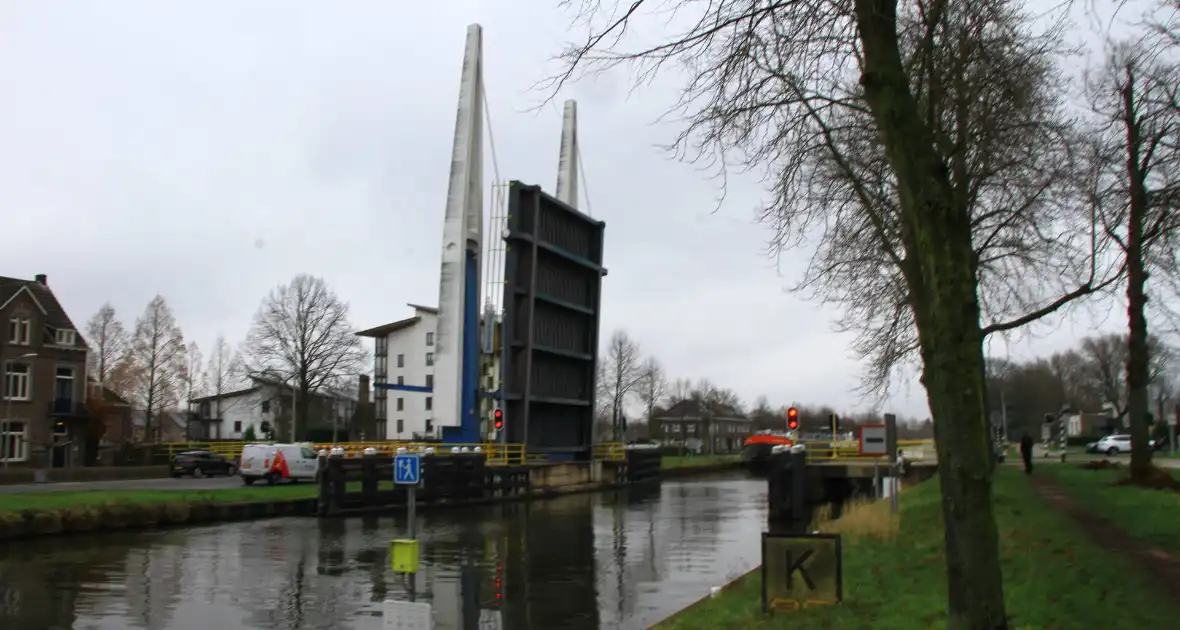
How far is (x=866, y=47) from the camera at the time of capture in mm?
7320

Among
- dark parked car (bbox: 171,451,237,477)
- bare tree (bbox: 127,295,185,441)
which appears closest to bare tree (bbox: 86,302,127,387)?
bare tree (bbox: 127,295,185,441)

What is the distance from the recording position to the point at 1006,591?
34.1ft

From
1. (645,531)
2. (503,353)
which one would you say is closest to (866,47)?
(645,531)

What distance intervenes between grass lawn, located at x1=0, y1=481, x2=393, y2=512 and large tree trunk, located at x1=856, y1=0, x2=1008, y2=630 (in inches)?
788

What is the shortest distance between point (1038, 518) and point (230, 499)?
19945 millimetres

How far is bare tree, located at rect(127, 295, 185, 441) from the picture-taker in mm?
66688

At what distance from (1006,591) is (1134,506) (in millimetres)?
10552

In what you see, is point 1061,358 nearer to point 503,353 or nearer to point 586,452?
point 586,452

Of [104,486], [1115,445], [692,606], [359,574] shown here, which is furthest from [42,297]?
[1115,445]

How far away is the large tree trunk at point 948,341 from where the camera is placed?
22.1ft

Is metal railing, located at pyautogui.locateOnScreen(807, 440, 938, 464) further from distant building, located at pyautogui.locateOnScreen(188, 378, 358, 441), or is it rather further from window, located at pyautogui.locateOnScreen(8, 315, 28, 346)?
window, located at pyautogui.locateOnScreen(8, 315, 28, 346)

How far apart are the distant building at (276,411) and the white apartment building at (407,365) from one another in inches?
193

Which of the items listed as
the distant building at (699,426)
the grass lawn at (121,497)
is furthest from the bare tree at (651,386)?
the grass lawn at (121,497)

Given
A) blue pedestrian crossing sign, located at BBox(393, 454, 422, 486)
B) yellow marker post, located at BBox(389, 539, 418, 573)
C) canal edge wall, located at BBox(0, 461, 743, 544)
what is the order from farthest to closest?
canal edge wall, located at BBox(0, 461, 743, 544) → blue pedestrian crossing sign, located at BBox(393, 454, 422, 486) → yellow marker post, located at BBox(389, 539, 418, 573)
